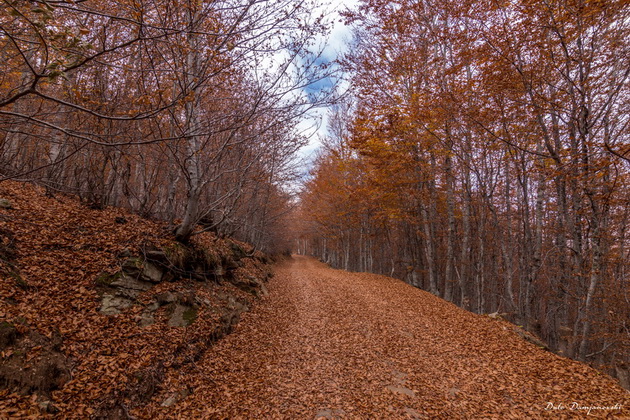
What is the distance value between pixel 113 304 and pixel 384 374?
468 centimetres

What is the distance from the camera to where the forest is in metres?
3.89

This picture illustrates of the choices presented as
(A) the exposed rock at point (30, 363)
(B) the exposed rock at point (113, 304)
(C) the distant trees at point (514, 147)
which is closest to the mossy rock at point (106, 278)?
(B) the exposed rock at point (113, 304)

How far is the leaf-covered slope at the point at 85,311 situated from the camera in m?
2.85

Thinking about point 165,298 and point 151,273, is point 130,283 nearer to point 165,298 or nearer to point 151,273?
point 151,273

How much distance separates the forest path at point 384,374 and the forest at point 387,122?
8.25 ft

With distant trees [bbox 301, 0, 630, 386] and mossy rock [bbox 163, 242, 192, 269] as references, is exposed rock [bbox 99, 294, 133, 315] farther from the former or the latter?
distant trees [bbox 301, 0, 630, 386]

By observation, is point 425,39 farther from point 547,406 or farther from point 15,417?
point 15,417

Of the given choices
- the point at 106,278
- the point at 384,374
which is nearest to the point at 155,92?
the point at 106,278

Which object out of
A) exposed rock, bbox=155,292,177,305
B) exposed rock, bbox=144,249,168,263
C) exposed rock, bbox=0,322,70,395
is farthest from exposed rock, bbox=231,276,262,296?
exposed rock, bbox=0,322,70,395

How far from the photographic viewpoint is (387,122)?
11.2 m

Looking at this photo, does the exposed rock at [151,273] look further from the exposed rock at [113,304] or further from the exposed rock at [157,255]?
the exposed rock at [113,304]

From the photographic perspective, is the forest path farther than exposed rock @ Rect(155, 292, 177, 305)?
No

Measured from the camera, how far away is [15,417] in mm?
2381

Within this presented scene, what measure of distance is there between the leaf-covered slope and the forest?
0.80 m
